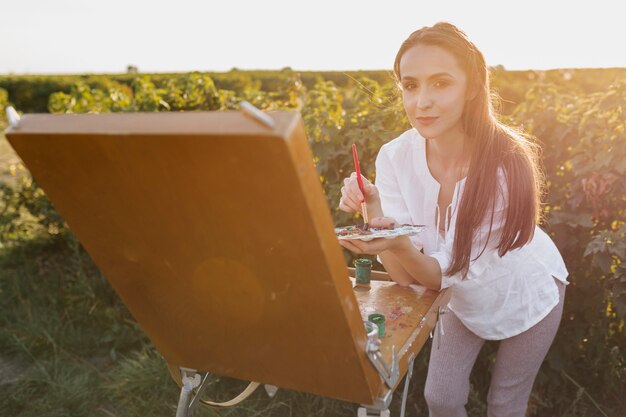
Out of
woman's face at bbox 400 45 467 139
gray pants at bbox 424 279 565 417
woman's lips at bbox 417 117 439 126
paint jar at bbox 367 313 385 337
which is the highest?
woman's face at bbox 400 45 467 139

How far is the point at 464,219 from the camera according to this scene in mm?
1824

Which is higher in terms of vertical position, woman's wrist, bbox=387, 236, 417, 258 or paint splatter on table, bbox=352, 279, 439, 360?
woman's wrist, bbox=387, 236, 417, 258

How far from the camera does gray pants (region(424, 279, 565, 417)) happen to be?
2.13 meters

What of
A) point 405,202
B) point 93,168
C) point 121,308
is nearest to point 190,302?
point 93,168

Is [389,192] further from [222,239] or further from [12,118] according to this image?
[12,118]

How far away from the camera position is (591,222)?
2666 millimetres

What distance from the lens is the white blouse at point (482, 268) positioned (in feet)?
6.72

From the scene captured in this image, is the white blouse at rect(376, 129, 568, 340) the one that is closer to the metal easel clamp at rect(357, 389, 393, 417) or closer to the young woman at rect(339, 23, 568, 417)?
the young woman at rect(339, 23, 568, 417)

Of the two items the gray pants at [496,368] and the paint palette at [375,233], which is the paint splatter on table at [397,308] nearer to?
the paint palette at [375,233]

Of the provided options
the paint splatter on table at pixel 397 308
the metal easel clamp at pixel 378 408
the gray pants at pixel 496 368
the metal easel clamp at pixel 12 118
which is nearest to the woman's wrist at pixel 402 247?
the paint splatter on table at pixel 397 308

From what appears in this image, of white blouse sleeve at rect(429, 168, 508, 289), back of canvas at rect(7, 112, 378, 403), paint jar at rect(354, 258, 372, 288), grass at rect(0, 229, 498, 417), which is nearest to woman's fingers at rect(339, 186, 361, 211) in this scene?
paint jar at rect(354, 258, 372, 288)

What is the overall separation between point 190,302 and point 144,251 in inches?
7.2

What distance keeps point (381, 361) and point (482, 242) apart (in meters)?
0.70

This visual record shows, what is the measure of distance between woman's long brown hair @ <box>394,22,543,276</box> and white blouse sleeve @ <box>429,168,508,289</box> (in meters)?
0.01
